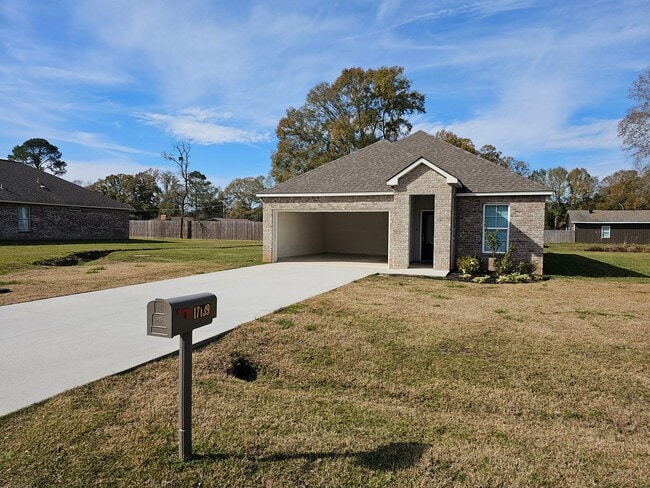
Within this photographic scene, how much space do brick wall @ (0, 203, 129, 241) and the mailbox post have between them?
2902 centimetres

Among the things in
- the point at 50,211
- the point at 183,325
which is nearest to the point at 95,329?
the point at 183,325

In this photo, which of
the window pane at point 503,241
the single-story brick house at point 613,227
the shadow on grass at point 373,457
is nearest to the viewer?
the shadow on grass at point 373,457

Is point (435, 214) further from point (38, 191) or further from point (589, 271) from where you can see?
point (38, 191)

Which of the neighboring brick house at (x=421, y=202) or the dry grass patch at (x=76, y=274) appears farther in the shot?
the neighboring brick house at (x=421, y=202)

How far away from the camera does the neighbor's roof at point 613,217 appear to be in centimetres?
4003

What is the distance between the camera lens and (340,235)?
22484 mm

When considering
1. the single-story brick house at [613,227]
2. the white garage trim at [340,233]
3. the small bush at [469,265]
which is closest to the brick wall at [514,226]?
the small bush at [469,265]

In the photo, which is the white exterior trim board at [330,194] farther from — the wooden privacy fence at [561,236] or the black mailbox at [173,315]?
the wooden privacy fence at [561,236]

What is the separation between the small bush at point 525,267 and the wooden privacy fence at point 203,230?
2519 centimetres

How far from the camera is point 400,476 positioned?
281 centimetres

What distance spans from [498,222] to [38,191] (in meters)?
28.5

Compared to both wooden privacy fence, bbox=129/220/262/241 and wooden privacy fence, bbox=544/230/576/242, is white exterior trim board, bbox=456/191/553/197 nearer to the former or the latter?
wooden privacy fence, bbox=129/220/262/241

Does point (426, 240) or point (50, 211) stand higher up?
point (50, 211)

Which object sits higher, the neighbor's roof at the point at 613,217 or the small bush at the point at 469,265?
the neighbor's roof at the point at 613,217
